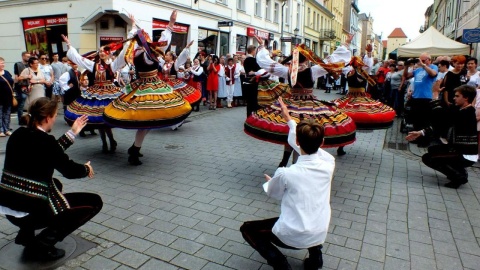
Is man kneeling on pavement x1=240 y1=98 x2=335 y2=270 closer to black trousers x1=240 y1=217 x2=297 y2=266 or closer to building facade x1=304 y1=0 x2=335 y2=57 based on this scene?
black trousers x1=240 y1=217 x2=297 y2=266

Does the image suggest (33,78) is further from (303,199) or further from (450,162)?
(450,162)

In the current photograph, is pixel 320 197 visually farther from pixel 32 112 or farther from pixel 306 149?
pixel 32 112

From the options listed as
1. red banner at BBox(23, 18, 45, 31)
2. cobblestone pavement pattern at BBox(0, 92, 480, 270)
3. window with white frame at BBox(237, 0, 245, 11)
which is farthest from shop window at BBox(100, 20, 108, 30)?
window with white frame at BBox(237, 0, 245, 11)

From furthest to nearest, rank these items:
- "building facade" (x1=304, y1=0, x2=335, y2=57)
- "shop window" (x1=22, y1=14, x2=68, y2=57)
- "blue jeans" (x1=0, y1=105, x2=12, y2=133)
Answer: "building facade" (x1=304, y1=0, x2=335, y2=57) → "shop window" (x1=22, y1=14, x2=68, y2=57) → "blue jeans" (x1=0, y1=105, x2=12, y2=133)

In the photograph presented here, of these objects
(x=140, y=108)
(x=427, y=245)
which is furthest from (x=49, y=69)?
(x=427, y=245)

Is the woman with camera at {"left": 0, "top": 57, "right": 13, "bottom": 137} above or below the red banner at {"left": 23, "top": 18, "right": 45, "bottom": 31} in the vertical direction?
below

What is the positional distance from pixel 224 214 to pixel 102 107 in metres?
3.28

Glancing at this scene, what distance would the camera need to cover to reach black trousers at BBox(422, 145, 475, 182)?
218 inches

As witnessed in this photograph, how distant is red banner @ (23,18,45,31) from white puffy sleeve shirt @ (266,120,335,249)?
16032 millimetres

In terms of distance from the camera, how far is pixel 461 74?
8070 mm

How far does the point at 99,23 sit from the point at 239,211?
12279mm

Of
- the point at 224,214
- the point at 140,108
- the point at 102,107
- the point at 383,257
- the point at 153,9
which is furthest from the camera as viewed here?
the point at 153,9

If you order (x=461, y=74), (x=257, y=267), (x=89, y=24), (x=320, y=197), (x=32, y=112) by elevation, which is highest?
(x=89, y=24)

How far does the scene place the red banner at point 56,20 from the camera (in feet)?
49.0
